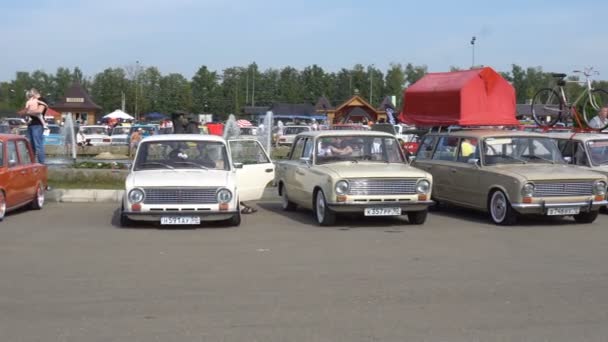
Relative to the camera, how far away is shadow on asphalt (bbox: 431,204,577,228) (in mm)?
13555

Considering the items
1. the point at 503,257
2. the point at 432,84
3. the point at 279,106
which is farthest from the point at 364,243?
the point at 279,106

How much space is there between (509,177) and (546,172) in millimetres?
680

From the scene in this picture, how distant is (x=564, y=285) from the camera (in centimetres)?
798

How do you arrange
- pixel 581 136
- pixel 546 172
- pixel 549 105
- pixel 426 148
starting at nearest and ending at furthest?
pixel 546 172
pixel 581 136
pixel 426 148
pixel 549 105

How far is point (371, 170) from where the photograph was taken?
1279 centimetres

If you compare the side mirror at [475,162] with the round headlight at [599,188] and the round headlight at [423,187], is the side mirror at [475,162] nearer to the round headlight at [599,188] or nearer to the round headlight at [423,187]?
the round headlight at [423,187]

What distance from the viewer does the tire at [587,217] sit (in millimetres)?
13367

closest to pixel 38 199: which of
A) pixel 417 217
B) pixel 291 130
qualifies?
pixel 417 217

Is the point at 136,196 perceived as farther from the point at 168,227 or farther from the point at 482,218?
the point at 482,218

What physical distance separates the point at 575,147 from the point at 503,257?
6613 millimetres

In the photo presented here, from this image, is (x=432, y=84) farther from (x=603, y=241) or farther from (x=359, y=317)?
(x=359, y=317)

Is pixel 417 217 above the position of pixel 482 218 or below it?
above

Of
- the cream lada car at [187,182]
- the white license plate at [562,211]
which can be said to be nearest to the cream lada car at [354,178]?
the cream lada car at [187,182]

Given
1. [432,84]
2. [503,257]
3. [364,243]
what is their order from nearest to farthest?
[503,257] → [364,243] → [432,84]
